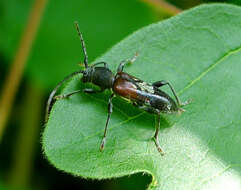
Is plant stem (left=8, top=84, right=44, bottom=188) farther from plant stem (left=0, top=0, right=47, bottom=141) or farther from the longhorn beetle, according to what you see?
the longhorn beetle

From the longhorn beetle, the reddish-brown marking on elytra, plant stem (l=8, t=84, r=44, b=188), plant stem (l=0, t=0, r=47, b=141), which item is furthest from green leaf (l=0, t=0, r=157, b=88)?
the reddish-brown marking on elytra

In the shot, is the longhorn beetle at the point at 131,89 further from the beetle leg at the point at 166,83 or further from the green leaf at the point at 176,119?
the green leaf at the point at 176,119

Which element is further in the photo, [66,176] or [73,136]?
[66,176]

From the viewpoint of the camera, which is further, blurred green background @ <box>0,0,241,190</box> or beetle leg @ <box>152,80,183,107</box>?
blurred green background @ <box>0,0,241,190</box>

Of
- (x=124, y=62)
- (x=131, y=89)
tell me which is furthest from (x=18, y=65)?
(x=124, y=62)

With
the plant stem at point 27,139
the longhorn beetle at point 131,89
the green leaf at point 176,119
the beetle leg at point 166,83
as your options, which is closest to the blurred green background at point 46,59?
the plant stem at point 27,139

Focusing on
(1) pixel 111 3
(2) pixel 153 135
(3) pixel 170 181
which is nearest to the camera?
(3) pixel 170 181

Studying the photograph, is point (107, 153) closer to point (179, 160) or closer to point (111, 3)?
point (179, 160)

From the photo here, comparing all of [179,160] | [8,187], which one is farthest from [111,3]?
[179,160]
